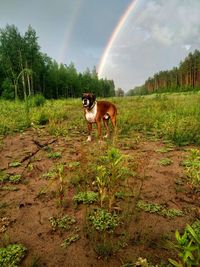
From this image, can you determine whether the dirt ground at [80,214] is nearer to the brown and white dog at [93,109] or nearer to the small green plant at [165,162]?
the small green plant at [165,162]

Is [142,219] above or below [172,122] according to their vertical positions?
below

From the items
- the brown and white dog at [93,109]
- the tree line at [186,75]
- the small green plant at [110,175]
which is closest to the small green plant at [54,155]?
the small green plant at [110,175]

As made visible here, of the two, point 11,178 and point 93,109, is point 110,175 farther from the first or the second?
point 93,109

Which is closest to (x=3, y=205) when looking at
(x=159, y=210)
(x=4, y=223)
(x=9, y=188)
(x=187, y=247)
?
(x=4, y=223)

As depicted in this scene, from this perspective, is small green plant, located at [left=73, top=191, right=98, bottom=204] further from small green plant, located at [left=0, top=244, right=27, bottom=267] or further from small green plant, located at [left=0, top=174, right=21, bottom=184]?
small green plant, located at [left=0, top=174, right=21, bottom=184]

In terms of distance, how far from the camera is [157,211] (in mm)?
3576

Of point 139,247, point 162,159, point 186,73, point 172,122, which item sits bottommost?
point 139,247

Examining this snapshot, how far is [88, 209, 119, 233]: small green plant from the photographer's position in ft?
10.5

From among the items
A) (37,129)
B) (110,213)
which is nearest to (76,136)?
(37,129)

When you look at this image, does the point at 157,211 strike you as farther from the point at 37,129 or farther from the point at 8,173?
the point at 37,129

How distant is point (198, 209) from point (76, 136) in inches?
198

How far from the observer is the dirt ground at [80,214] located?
9.30 feet

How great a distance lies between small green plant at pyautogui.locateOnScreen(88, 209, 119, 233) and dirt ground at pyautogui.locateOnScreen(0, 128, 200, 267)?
0.39 feet

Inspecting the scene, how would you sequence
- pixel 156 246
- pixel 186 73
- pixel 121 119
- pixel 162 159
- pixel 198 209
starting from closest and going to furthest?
pixel 156 246
pixel 198 209
pixel 162 159
pixel 121 119
pixel 186 73
